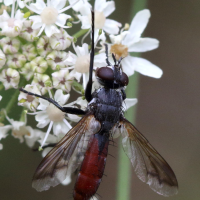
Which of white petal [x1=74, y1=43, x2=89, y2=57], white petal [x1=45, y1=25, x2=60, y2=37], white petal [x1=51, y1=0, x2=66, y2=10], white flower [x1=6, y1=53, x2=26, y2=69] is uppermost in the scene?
white petal [x1=51, y1=0, x2=66, y2=10]

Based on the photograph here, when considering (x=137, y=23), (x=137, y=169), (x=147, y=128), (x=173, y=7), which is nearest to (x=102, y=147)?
(x=137, y=169)

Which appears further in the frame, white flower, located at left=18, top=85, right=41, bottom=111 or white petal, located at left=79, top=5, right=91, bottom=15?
white petal, located at left=79, top=5, right=91, bottom=15

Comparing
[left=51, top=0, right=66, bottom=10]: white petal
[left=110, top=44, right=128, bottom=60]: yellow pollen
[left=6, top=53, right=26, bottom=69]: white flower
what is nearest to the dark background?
[left=110, top=44, right=128, bottom=60]: yellow pollen

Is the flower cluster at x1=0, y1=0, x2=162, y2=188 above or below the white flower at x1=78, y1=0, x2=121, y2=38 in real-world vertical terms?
below

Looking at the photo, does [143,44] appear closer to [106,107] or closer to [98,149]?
[106,107]

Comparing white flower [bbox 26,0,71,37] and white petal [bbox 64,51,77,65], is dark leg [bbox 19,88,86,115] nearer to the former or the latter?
white petal [bbox 64,51,77,65]
